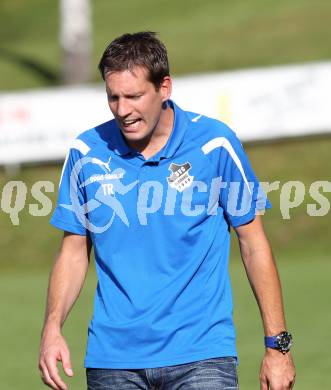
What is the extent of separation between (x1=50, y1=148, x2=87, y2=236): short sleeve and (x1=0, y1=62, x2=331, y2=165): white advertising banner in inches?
459

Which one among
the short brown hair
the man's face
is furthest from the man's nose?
the short brown hair

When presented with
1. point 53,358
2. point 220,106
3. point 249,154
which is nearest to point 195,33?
point 249,154

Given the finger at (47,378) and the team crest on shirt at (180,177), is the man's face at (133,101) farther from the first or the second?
the finger at (47,378)

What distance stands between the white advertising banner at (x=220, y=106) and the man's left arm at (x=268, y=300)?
1177 cm

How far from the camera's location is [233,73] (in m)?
17.3

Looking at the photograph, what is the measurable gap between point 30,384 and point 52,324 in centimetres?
450

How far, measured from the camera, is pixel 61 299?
5398mm

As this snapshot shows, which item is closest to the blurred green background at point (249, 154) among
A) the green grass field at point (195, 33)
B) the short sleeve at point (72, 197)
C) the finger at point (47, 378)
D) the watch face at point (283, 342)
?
the green grass field at point (195, 33)

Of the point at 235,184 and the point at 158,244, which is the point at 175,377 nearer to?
the point at 158,244

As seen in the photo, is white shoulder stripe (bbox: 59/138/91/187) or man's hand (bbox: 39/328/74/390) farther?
white shoulder stripe (bbox: 59/138/91/187)

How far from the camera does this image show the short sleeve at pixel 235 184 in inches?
209

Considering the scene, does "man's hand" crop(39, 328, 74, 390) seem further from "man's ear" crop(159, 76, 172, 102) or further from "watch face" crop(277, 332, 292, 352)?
"man's ear" crop(159, 76, 172, 102)

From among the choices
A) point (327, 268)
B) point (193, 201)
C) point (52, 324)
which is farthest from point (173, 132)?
point (327, 268)

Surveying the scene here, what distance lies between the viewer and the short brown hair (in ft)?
16.9
